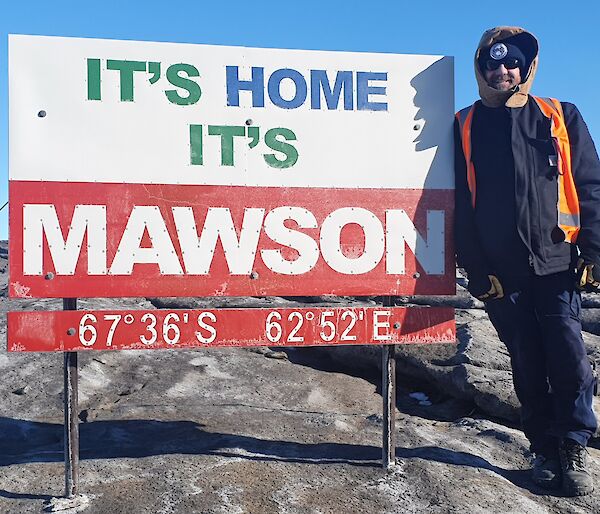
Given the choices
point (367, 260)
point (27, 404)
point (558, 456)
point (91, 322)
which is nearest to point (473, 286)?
point (367, 260)

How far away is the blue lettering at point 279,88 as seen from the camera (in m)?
3.96

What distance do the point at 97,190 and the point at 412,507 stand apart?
240 centimetres

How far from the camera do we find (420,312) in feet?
13.2

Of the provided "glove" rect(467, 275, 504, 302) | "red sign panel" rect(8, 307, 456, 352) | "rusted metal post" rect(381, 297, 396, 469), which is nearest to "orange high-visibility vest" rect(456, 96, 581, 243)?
"glove" rect(467, 275, 504, 302)

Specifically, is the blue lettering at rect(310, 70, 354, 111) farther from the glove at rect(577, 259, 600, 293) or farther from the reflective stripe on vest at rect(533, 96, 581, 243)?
the glove at rect(577, 259, 600, 293)

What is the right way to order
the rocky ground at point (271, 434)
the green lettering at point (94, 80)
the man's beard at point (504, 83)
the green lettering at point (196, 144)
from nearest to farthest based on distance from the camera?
the rocky ground at point (271, 434) → the green lettering at point (94, 80) → the green lettering at point (196, 144) → the man's beard at point (504, 83)

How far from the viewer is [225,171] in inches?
153

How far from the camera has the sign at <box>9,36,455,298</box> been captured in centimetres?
369

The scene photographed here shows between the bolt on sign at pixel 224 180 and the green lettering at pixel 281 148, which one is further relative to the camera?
the green lettering at pixel 281 148

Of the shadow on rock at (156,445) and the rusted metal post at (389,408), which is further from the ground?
the rusted metal post at (389,408)

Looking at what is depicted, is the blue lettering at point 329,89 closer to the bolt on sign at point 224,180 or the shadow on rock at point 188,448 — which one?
the bolt on sign at point 224,180

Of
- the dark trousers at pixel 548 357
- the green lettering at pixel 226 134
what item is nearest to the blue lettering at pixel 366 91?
the green lettering at pixel 226 134

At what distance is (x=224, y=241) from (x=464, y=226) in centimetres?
145

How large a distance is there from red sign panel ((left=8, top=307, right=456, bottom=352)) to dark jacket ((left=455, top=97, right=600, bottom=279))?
1.58 ft
